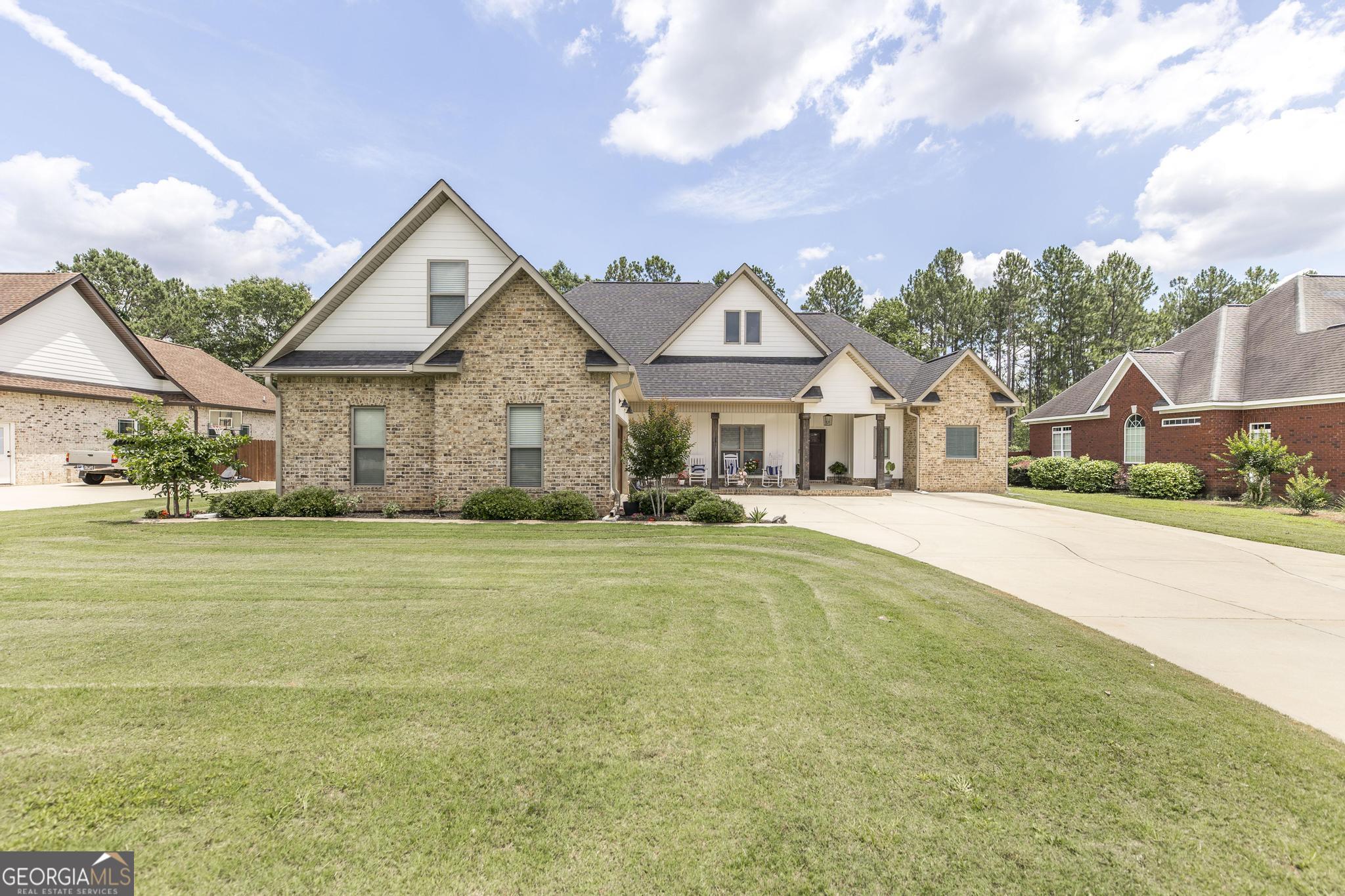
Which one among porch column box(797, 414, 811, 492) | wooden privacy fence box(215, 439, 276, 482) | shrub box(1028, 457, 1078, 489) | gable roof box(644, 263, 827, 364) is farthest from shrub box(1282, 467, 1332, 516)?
wooden privacy fence box(215, 439, 276, 482)

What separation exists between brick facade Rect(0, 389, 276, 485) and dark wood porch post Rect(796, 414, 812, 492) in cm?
2444

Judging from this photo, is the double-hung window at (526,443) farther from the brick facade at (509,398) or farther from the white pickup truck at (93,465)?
the white pickup truck at (93,465)

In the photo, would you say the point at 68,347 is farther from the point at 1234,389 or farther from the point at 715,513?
the point at 1234,389

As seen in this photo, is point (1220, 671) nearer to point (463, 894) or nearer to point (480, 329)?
point (463, 894)

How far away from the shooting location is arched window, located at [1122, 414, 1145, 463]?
929 inches

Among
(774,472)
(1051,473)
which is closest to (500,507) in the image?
(774,472)

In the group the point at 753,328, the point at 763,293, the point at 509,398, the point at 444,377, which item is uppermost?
the point at 763,293

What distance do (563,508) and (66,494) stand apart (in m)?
18.2

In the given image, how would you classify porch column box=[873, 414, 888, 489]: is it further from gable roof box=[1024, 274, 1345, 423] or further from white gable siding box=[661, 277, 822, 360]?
gable roof box=[1024, 274, 1345, 423]

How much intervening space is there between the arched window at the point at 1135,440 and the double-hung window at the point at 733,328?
1742 cm

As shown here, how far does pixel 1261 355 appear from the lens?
21.2 metres

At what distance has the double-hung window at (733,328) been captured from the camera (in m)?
22.6

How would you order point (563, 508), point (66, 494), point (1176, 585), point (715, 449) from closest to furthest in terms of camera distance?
point (1176, 585) < point (563, 508) < point (66, 494) < point (715, 449)

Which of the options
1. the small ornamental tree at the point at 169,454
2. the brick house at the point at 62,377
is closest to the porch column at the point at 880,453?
the small ornamental tree at the point at 169,454
